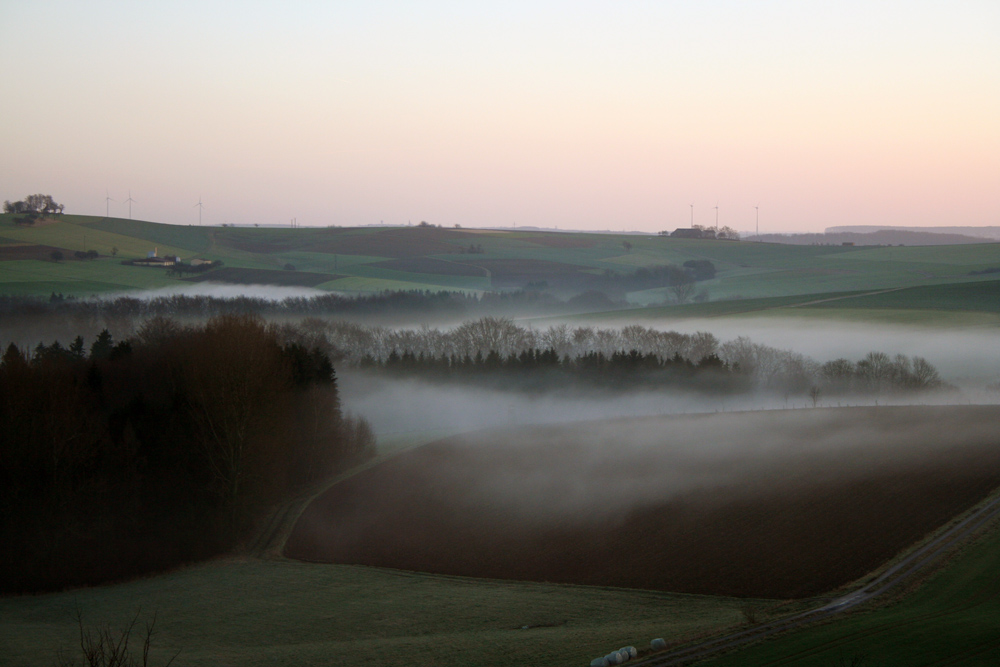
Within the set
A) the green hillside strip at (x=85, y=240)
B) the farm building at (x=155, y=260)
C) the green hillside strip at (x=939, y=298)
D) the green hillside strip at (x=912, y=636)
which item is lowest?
the green hillside strip at (x=912, y=636)

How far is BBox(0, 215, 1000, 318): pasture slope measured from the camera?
385ft

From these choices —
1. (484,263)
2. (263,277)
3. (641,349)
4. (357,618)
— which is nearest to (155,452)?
(357,618)

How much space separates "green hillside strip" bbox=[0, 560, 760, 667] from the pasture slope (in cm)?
8438

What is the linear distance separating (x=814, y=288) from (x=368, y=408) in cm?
8963

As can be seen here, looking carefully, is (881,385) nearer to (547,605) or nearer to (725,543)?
(725,543)

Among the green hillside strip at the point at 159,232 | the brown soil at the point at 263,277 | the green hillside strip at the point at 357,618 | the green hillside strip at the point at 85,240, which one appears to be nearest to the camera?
the green hillside strip at the point at 357,618

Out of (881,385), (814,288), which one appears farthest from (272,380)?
(814,288)

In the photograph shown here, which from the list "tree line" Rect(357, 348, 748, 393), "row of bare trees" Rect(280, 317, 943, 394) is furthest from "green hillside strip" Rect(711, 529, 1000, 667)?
"row of bare trees" Rect(280, 317, 943, 394)

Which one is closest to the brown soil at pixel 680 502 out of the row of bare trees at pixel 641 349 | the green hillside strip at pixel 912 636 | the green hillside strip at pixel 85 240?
the green hillside strip at pixel 912 636

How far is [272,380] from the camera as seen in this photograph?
43.1 m

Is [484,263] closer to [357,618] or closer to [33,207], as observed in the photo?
[33,207]

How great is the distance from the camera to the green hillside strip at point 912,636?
701 inches

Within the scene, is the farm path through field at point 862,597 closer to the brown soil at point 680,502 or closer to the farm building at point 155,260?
the brown soil at point 680,502

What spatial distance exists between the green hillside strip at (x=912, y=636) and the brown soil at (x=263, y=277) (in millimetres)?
128215
